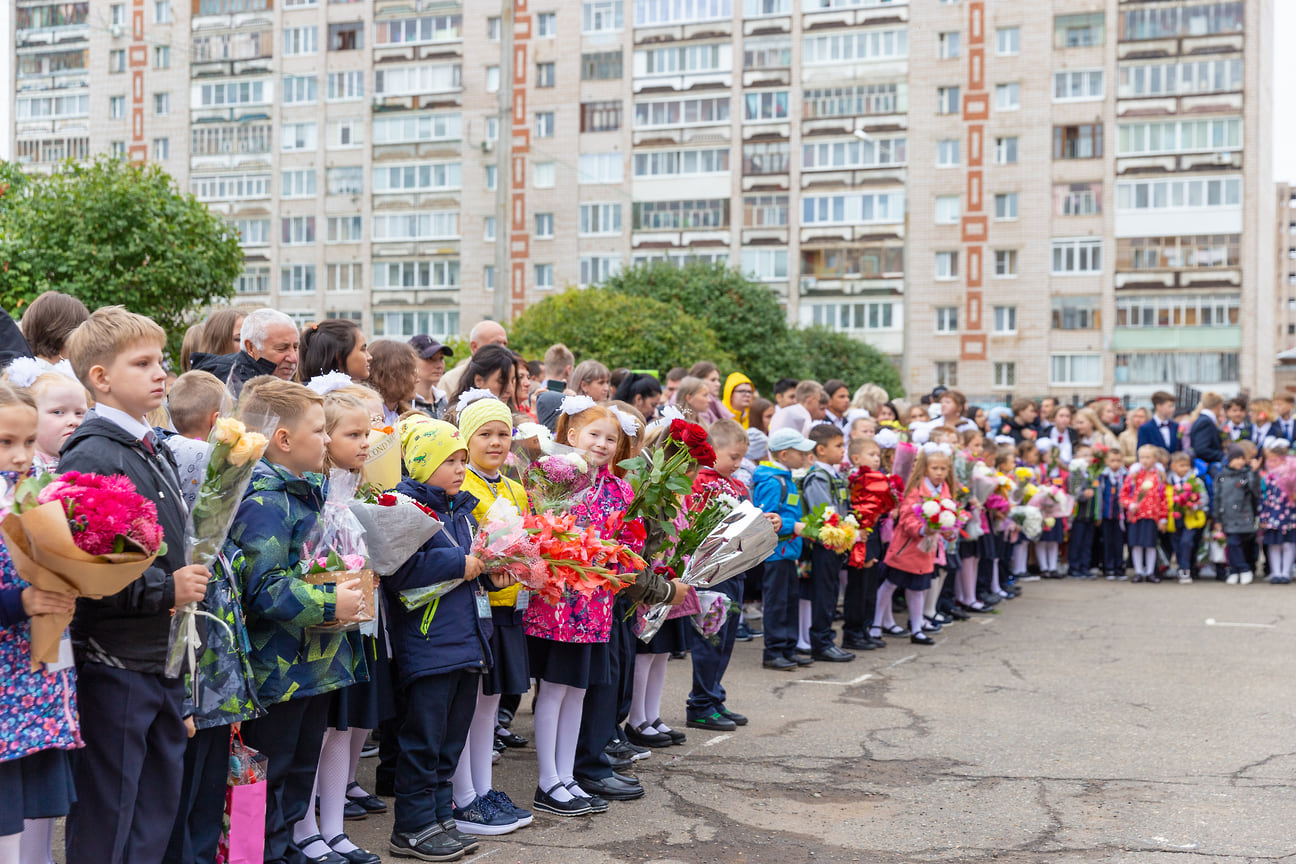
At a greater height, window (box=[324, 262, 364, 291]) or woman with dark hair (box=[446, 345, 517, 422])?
window (box=[324, 262, 364, 291])

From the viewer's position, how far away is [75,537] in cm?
342

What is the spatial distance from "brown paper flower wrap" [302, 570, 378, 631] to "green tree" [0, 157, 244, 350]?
61.3 ft

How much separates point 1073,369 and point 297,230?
35847 mm

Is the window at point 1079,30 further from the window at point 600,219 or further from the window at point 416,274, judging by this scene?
the window at point 416,274

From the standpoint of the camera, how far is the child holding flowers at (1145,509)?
17.0m

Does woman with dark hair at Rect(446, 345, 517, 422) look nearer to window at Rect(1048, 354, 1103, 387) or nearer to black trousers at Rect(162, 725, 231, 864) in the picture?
black trousers at Rect(162, 725, 231, 864)

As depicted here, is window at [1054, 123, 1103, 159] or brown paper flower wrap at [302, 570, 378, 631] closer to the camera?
brown paper flower wrap at [302, 570, 378, 631]

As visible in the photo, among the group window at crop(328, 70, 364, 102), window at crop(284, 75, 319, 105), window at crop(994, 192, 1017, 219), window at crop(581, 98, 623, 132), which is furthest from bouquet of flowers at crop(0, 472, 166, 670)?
window at crop(284, 75, 319, 105)

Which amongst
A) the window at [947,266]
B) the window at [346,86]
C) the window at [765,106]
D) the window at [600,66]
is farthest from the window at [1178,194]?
the window at [346,86]

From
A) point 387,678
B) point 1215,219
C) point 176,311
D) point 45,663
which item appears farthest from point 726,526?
point 1215,219

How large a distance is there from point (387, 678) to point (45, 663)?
5.83 ft

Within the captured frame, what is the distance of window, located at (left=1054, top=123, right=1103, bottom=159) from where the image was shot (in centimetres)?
5153

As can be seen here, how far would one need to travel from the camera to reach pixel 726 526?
21.6ft

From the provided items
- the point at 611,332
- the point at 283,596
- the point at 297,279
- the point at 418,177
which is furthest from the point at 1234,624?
the point at 297,279
